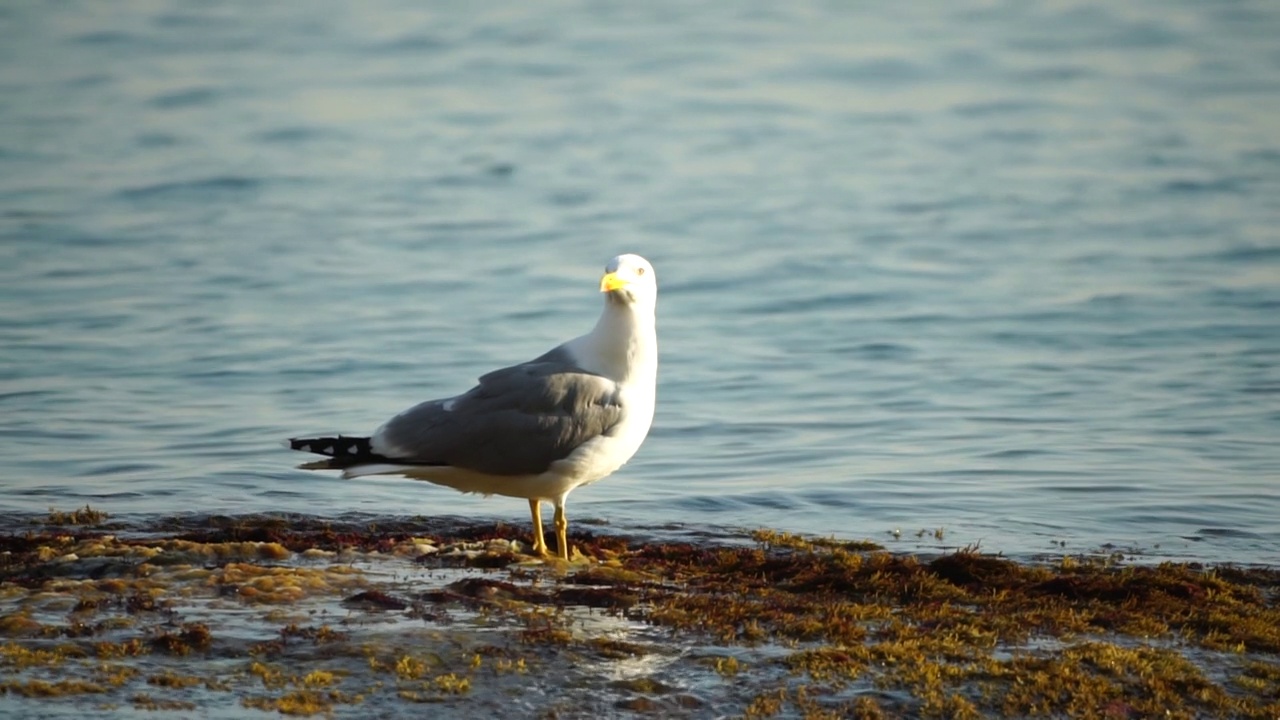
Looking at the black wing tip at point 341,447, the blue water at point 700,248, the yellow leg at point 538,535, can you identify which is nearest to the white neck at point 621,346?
the yellow leg at point 538,535

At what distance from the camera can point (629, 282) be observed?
7.84m

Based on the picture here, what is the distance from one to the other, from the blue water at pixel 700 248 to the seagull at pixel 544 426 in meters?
1.44

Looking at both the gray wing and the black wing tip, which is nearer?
the gray wing

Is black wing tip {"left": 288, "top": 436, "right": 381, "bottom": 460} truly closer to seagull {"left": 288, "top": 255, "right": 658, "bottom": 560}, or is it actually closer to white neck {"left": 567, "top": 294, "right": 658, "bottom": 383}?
seagull {"left": 288, "top": 255, "right": 658, "bottom": 560}

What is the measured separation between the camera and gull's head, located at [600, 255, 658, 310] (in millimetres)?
7773

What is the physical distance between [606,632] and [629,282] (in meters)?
2.05

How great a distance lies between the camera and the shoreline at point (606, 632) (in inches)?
Result: 220

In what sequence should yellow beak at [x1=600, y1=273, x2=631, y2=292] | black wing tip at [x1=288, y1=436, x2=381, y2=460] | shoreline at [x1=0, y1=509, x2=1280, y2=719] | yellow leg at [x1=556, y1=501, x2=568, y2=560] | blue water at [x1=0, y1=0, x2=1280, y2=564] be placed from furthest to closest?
blue water at [x1=0, y1=0, x2=1280, y2=564] → black wing tip at [x1=288, y1=436, x2=381, y2=460] → yellow beak at [x1=600, y1=273, x2=631, y2=292] → yellow leg at [x1=556, y1=501, x2=568, y2=560] → shoreline at [x1=0, y1=509, x2=1280, y2=719]

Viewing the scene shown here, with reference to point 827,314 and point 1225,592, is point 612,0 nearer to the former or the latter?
point 827,314

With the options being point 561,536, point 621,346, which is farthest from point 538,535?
point 621,346

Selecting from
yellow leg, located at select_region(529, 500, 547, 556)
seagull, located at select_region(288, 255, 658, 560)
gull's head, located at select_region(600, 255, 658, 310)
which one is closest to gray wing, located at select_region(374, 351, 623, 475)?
seagull, located at select_region(288, 255, 658, 560)

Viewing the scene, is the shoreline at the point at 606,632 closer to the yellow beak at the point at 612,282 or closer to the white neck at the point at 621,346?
the white neck at the point at 621,346

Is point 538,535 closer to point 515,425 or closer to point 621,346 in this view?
point 515,425

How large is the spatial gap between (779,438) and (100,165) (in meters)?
14.1
